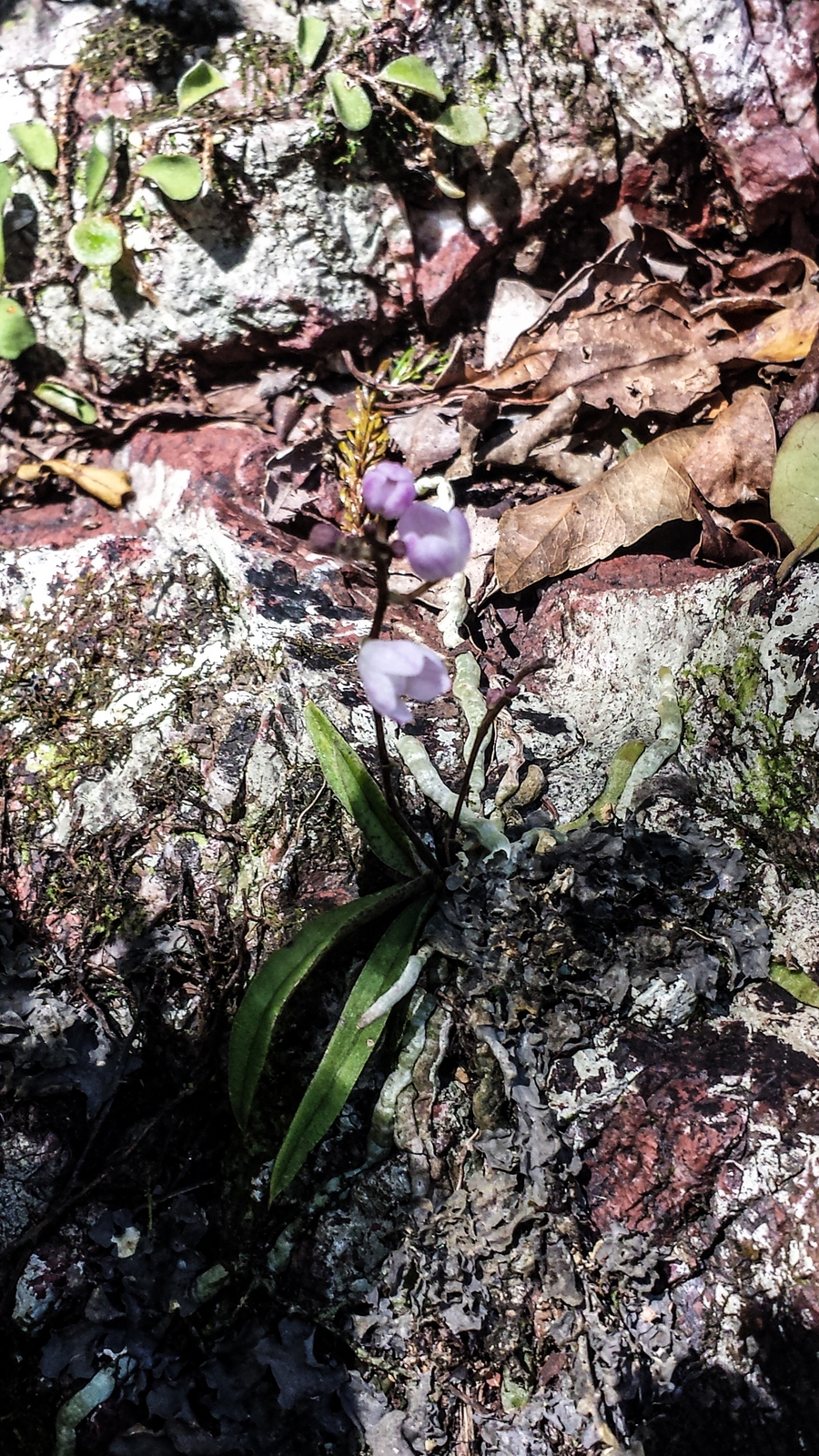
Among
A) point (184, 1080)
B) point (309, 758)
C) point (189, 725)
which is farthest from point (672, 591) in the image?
point (184, 1080)

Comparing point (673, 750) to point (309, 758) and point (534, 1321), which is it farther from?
point (534, 1321)

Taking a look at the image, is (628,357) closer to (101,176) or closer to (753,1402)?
(101,176)

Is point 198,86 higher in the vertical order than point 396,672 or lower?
higher

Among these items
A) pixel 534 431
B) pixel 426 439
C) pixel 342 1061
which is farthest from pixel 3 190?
pixel 342 1061

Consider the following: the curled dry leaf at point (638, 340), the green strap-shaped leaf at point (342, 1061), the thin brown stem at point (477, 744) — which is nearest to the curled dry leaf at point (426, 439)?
the curled dry leaf at point (638, 340)

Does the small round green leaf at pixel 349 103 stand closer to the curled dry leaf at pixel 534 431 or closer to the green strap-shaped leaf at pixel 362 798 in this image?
the curled dry leaf at pixel 534 431

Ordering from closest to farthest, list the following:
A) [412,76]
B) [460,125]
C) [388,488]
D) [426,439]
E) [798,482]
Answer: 1. [388,488]
2. [798,482]
3. [412,76]
4. [460,125]
5. [426,439]

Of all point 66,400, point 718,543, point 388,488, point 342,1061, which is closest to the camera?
point 388,488
